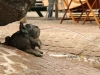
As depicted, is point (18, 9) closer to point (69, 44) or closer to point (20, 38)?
point (20, 38)

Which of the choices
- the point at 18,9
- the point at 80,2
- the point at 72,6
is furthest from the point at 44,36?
the point at 72,6

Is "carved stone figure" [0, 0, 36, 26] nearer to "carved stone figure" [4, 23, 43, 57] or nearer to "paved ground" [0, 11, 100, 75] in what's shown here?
"carved stone figure" [4, 23, 43, 57]

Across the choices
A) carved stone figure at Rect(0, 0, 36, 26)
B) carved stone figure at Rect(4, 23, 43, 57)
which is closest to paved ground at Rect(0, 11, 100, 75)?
carved stone figure at Rect(4, 23, 43, 57)

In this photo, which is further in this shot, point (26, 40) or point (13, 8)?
point (26, 40)

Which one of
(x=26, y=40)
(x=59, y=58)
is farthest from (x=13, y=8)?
(x=59, y=58)

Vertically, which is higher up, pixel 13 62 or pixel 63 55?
pixel 13 62

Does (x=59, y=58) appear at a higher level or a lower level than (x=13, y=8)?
lower

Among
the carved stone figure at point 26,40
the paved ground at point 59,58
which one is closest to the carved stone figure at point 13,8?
the carved stone figure at point 26,40

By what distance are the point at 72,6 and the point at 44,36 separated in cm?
345

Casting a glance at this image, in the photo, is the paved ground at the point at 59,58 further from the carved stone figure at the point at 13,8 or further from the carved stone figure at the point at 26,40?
the carved stone figure at the point at 13,8

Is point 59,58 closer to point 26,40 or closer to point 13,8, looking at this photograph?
point 26,40

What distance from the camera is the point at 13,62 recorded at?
266cm

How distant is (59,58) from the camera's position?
3.89 meters

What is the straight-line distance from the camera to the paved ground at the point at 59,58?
2.63 metres
